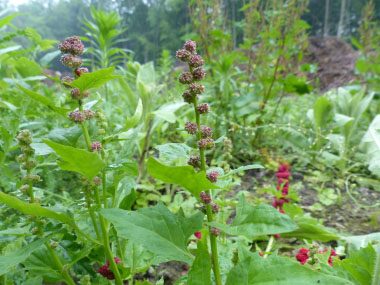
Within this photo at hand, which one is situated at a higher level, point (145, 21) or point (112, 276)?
point (145, 21)

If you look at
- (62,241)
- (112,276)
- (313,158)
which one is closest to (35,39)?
(62,241)

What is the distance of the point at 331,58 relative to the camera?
1123cm

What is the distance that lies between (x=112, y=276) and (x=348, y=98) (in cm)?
247

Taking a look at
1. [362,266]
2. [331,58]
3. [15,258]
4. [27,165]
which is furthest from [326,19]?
[15,258]

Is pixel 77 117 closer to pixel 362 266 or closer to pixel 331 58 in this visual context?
pixel 362 266

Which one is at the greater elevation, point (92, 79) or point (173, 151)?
point (92, 79)

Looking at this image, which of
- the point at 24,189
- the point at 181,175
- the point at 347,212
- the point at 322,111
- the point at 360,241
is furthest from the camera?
the point at 322,111

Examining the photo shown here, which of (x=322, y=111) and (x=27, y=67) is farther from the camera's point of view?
(x=322, y=111)

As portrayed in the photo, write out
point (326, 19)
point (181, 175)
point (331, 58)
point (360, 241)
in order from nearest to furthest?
point (181, 175) < point (360, 241) < point (331, 58) < point (326, 19)

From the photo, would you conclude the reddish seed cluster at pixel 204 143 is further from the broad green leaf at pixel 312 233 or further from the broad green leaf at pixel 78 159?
the broad green leaf at pixel 312 233

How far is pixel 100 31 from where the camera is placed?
2.20 metres

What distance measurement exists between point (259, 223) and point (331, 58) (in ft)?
41.2

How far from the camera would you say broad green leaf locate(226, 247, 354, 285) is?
18.2 inches

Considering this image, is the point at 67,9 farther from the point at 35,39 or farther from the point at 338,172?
the point at 338,172
